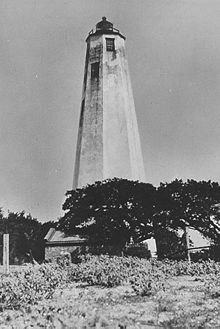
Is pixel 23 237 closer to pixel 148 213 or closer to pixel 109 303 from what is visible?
pixel 148 213

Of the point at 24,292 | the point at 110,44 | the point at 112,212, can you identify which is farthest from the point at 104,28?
the point at 24,292

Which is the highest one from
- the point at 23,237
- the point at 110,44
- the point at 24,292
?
the point at 110,44

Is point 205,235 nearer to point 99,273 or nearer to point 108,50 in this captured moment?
point 99,273

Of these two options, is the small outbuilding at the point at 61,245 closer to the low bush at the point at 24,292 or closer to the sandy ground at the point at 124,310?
the sandy ground at the point at 124,310

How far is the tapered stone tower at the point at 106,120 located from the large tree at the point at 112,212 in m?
5.01

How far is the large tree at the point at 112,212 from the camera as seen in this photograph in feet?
76.9

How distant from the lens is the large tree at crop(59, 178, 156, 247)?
23.4 metres

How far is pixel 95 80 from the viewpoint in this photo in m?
33.0

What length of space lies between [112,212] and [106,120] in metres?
9.54

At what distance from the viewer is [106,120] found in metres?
31.4

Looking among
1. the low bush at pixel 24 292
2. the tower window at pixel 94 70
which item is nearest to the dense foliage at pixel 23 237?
the tower window at pixel 94 70

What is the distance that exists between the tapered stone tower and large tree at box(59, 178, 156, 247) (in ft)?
16.4

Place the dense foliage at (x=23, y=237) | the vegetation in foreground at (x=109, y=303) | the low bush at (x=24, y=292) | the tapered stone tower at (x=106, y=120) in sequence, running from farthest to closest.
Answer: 1. the dense foliage at (x=23, y=237)
2. the tapered stone tower at (x=106, y=120)
3. the low bush at (x=24, y=292)
4. the vegetation in foreground at (x=109, y=303)

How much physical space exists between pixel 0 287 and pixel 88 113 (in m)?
24.3
